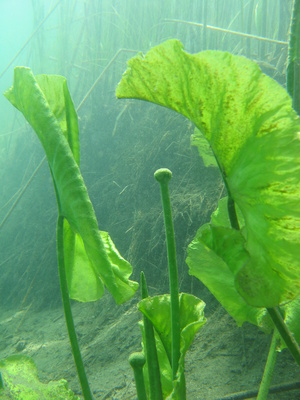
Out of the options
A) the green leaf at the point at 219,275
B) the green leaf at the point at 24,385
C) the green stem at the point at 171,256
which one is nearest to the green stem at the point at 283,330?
the green leaf at the point at 219,275

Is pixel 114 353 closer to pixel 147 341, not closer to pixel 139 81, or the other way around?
pixel 147 341

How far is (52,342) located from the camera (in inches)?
107

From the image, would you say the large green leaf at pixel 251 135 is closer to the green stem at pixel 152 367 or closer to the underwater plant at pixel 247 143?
the underwater plant at pixel 247 143

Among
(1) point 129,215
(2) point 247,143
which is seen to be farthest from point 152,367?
(1) point 129,215

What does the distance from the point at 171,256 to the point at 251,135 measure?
29cm

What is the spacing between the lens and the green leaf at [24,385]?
77cm

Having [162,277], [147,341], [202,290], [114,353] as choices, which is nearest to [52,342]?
[114,353]

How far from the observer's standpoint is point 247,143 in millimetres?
430

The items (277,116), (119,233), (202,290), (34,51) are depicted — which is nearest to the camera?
(277,116)

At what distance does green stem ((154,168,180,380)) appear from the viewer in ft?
1.90

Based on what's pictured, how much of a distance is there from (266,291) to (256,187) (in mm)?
133

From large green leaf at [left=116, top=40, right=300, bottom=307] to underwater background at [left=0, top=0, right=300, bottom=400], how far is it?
2.70 feet

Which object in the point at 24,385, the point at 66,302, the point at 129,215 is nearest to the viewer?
the point at 66,302

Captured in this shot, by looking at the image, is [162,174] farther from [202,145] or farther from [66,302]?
[202,145]
